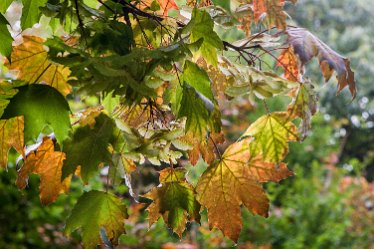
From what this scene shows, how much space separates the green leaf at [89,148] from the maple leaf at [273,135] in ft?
1.03

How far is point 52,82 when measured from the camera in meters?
1.19

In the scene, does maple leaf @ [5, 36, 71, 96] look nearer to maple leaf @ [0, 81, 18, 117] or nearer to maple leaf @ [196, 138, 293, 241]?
maple leaf @ [0, 81, 18, 117]

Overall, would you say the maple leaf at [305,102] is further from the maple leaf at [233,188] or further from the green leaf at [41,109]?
the green leaf at [41,109]

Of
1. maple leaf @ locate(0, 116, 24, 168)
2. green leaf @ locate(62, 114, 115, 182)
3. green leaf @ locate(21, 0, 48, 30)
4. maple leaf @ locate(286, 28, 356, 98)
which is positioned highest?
green leaf @ locate(21, 0, 48, 30)

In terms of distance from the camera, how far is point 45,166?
120 centimetres

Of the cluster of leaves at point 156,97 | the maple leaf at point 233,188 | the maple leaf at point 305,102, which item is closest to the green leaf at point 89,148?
the cluster of leaves at point 156,97

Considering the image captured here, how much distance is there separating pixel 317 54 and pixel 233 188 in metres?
0.34

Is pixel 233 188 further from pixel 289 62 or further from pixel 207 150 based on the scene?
pixel 289 62

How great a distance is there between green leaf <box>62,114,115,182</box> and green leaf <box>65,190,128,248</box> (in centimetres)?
14

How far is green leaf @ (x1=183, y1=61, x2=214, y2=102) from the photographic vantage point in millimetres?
896

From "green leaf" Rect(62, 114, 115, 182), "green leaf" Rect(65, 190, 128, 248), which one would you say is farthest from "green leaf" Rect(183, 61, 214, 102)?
"green leaf" Rect(65, 190, 128, 248)

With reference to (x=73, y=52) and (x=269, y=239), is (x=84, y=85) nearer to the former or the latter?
(x=73, y=52)

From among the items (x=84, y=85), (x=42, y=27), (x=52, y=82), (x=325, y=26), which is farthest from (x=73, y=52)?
(x=325, y=26)

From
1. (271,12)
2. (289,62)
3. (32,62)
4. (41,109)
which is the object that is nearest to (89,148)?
(41,109)
